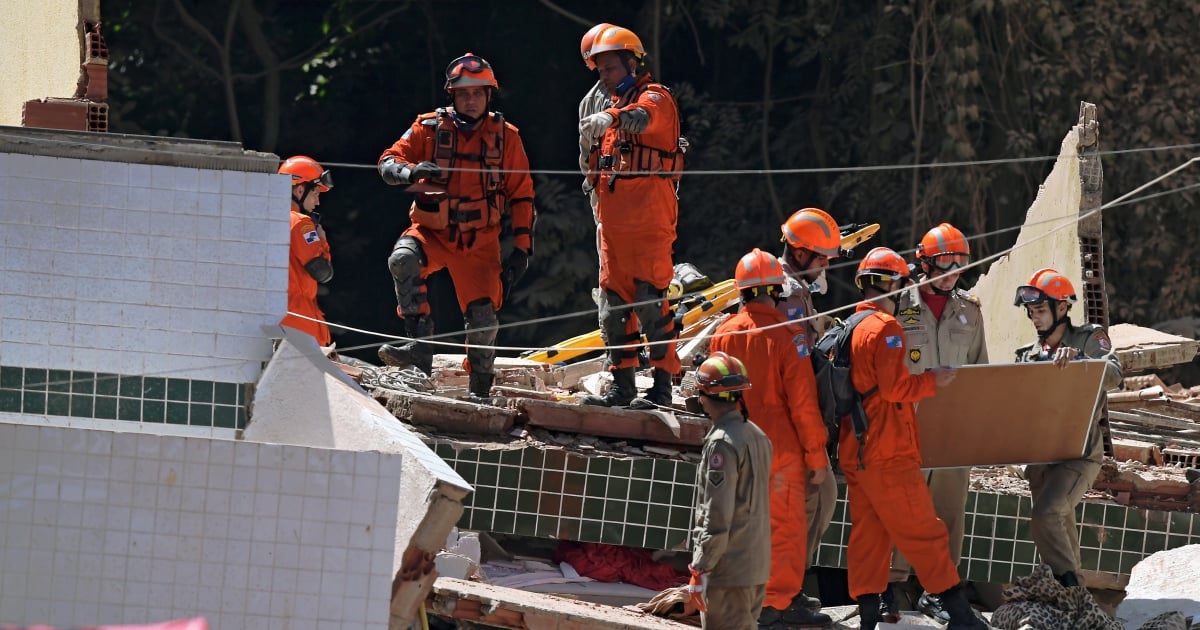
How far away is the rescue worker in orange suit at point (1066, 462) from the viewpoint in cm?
854

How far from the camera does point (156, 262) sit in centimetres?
584

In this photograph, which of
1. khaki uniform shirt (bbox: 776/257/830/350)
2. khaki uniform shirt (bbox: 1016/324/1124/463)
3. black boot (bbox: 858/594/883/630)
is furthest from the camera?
khaki uniform shirt (bbox: 1016/324/1124/463)

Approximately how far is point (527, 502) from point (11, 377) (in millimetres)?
3448

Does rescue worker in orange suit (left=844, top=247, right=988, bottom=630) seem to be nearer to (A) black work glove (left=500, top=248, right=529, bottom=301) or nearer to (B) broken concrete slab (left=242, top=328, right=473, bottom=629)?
(A) black work glove (left=500, top=248, right=529, bottom=301)

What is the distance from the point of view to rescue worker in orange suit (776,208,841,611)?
8227 millimetres

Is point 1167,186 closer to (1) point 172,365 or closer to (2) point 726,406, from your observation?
(2) point 726,406

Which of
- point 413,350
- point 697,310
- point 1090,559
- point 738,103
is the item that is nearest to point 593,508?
point 413,350

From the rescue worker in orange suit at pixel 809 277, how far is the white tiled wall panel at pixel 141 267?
3.15 meters

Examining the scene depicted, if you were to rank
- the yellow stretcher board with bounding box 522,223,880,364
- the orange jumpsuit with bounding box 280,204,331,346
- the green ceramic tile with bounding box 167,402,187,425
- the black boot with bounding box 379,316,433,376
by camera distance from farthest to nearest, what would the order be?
the yellow stretcher board with bounding box 522,223,880,364 < the black boot with bounding box 379,316,433,376 < the orange jumpsuit with bounding box 280,204,331,346 < the green ceramic tile with bounding box 167,402,187,425

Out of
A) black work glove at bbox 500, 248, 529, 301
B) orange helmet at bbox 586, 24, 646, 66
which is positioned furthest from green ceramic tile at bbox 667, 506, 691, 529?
orange helmet at bbox 586, 24, 646, 66

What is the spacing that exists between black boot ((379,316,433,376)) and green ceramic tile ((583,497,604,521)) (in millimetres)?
1233

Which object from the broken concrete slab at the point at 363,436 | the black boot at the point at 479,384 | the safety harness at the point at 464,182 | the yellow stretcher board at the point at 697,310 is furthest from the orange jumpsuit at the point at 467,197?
the broken concrete slab at the point at 363,436

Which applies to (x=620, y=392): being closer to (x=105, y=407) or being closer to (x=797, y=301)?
(x=797, y=301)

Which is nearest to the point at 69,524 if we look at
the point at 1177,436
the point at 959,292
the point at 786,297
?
the point at 786,297
